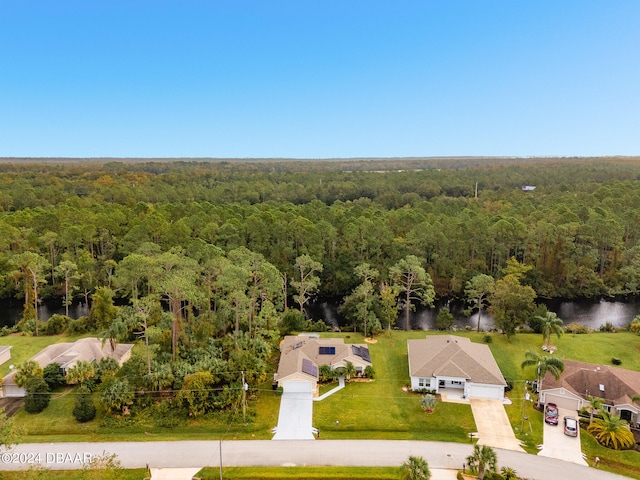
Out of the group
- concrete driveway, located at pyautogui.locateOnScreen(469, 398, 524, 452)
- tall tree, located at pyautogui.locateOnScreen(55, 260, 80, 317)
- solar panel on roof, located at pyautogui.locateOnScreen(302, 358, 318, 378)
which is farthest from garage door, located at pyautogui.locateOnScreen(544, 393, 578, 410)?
tall tree, located at pyautogui.locateOnScreen(55, 260, 80, 317)

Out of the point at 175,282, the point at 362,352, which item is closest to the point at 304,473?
the point at 362,352

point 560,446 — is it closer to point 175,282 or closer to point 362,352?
point 362,352

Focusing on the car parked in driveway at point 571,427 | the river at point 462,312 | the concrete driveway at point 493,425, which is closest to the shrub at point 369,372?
the concrete driveway at point 493,425

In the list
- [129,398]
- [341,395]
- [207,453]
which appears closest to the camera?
[207,453]

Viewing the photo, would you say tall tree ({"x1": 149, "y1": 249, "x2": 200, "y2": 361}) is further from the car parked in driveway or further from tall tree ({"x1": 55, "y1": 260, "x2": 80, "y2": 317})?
the car parked in driveway

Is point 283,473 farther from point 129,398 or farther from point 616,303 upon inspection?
point 616,303

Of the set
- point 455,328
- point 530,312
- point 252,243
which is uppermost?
point 252,243

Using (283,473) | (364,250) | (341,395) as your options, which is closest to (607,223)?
(364,250)
